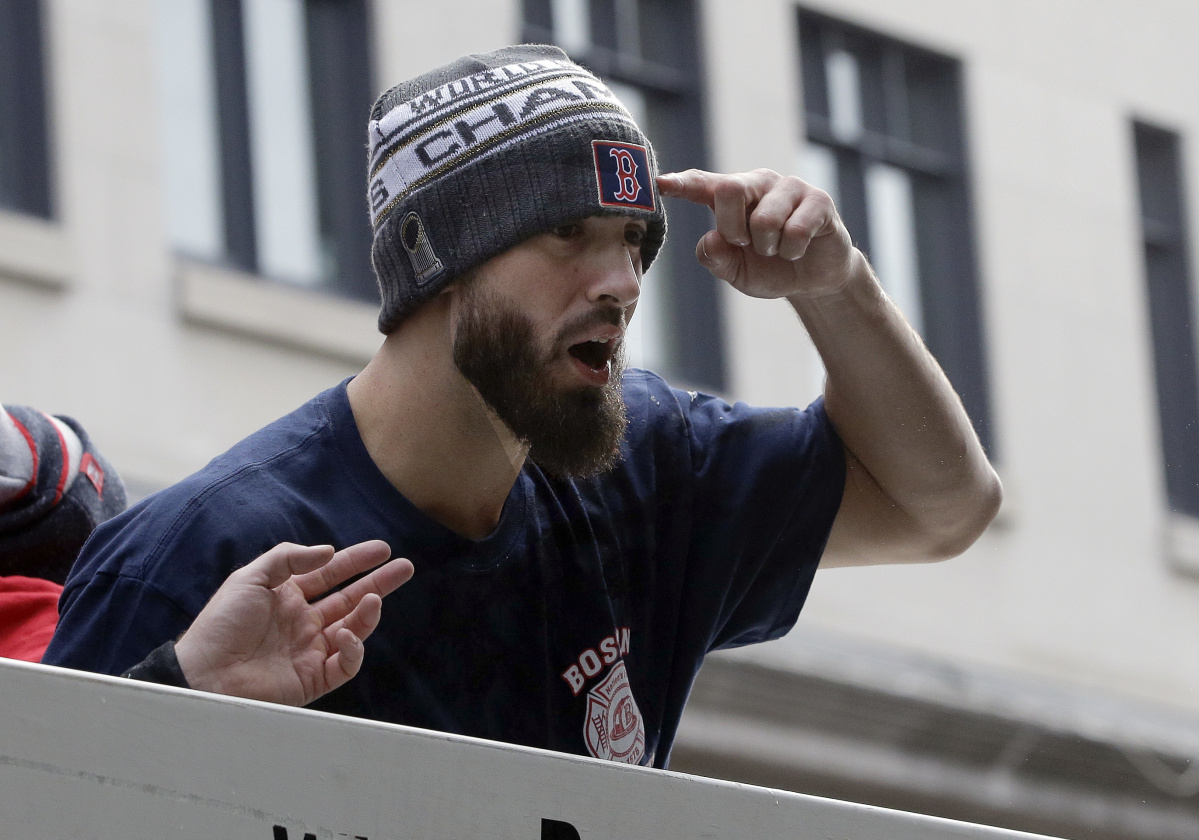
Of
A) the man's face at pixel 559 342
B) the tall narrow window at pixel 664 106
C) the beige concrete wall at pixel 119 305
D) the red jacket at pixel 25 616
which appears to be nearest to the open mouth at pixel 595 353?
the man's face at pixel 559 342

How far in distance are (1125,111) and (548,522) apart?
7.62 meters

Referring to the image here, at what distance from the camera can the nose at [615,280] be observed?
91.7 inches

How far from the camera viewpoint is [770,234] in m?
2.30

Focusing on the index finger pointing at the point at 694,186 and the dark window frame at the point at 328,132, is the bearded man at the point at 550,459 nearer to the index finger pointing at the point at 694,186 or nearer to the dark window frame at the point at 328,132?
the index finger pointing at the point at 694,186

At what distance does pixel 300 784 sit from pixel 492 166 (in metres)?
1.10

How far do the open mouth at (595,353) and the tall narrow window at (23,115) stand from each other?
14.5 ft

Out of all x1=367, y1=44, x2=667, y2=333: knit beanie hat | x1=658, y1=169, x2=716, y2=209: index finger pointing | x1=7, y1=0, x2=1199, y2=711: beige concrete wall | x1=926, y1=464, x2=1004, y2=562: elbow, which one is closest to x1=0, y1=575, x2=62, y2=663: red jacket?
x1=367, y1=44, x2=667, y2=333: knit beanie hat

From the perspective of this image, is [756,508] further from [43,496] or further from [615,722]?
[43,496]

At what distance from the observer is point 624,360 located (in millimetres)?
2422

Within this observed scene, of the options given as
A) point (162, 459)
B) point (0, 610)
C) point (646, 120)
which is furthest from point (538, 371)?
point (646, 120)

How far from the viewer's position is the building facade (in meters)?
6.50

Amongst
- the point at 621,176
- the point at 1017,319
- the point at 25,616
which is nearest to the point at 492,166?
the point at 621,176

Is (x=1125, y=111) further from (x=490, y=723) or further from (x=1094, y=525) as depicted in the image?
(x=490, y=723)

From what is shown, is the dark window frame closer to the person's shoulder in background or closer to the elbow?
the person's shoulder in background
